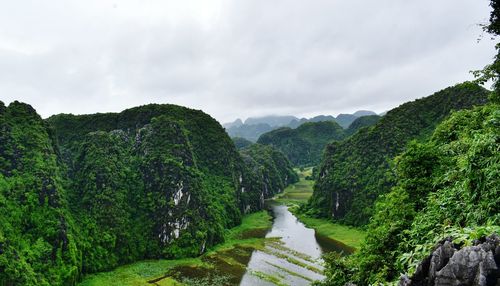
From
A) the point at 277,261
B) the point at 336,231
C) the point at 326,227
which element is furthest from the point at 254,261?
the point at 326,227

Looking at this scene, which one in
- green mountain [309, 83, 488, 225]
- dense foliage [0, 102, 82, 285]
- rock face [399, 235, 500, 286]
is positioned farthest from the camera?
green mountain [309, 83, 488, 225]

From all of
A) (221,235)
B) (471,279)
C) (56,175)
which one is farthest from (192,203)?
(471,279)

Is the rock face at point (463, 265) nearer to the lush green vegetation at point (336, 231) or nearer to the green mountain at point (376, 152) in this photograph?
the lush green vegetation at point (336, 231)

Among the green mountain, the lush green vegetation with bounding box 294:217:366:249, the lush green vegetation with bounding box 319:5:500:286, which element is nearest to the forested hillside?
the lush green vegetation with bounding box 294:217:366:249

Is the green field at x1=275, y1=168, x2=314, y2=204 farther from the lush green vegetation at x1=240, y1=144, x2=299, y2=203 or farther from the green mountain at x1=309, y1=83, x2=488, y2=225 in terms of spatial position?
the green mountain at x1=309, y1=83, x2=488, y2=225

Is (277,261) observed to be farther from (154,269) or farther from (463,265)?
(463,265)
